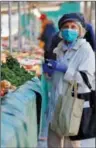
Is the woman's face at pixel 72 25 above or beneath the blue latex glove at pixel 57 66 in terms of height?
above

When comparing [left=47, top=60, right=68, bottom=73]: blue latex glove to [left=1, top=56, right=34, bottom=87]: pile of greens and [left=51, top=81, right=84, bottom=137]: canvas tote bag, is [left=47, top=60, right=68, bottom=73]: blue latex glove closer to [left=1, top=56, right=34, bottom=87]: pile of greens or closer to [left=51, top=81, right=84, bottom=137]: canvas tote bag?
[left=51, top=81, right=84, bottom=137]: canvas tote bag

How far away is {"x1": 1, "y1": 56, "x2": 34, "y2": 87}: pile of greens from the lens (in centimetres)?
366

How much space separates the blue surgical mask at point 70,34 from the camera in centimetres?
455

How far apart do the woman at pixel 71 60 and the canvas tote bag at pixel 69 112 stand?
0.25 feet

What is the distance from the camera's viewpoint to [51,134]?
16.1 ft

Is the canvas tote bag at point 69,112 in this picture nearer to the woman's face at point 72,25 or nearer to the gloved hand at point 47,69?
the gloved hand at point 47,69

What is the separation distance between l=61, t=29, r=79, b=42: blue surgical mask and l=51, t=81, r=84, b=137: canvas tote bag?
43cm

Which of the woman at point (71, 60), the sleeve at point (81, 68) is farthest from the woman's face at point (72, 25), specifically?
the sleeve at point (81, 68)

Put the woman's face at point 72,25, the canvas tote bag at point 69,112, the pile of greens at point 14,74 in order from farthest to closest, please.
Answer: the woman's face at point 72,25, the canvas tote bag at point 69,112, the pile of greens at point 14,74

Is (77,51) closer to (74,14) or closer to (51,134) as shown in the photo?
(74,14)

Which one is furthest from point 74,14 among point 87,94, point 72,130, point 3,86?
point 3,86

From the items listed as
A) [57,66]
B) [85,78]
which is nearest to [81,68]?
[85,78]

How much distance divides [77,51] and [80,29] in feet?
0.76

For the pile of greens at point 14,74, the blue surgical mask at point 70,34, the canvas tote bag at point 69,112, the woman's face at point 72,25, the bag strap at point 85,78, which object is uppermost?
the woman's face at point 72,25
